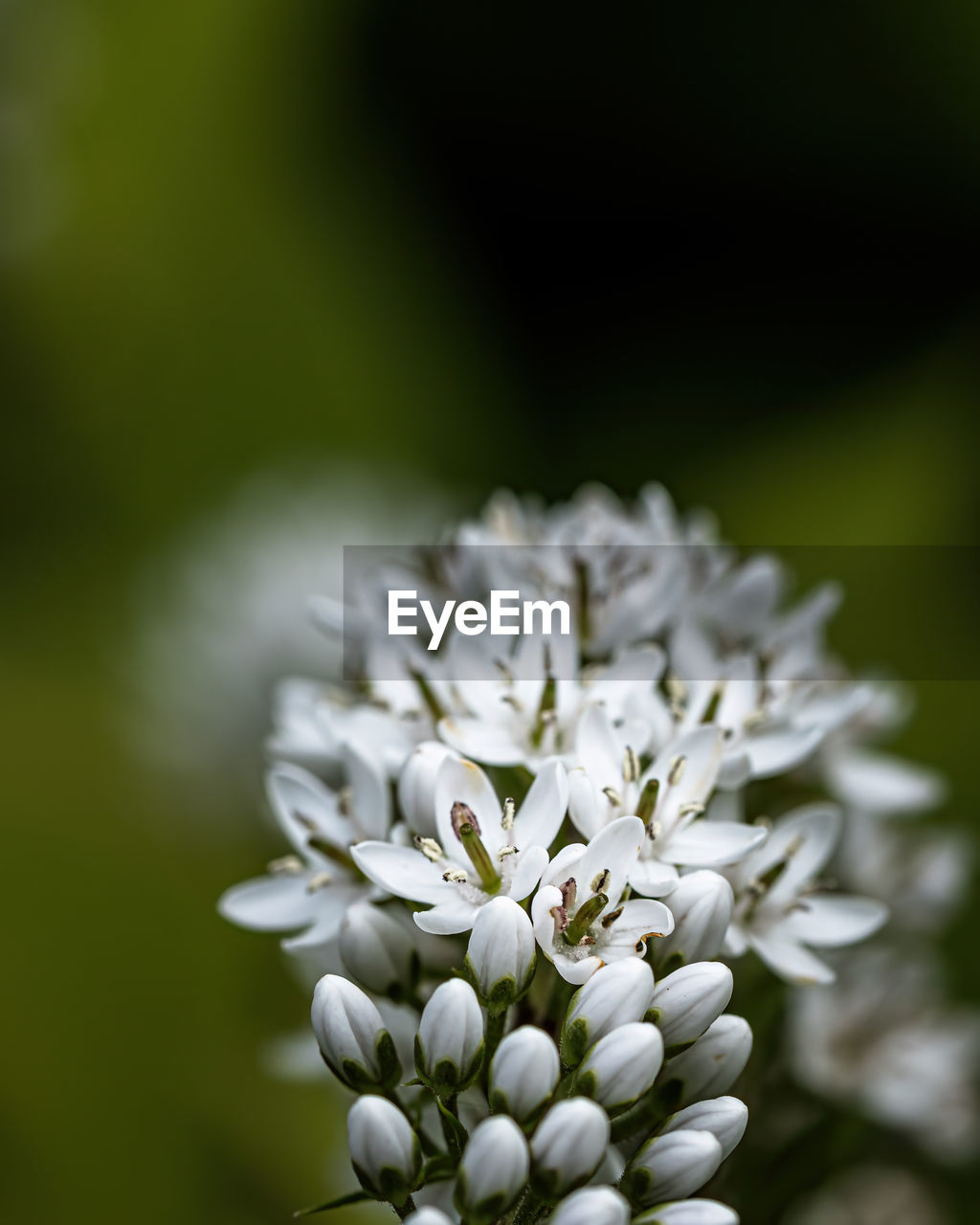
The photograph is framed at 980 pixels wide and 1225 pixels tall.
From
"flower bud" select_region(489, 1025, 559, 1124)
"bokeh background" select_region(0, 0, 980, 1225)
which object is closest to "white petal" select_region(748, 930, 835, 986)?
"flower bud" select_region(489, 1025, 559, 1124)

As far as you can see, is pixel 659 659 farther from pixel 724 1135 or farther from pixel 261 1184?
pixel 261 1184

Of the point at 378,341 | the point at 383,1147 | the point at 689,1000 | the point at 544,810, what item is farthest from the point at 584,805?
the point at 378,341

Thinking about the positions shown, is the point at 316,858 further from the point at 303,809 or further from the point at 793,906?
the point at 793,906

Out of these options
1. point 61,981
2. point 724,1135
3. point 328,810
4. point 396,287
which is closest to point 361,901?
point 328,810

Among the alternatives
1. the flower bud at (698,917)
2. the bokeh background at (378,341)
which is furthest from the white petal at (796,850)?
the bokeh background at (378,341)

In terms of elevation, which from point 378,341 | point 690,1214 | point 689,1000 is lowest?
point 690,1214
